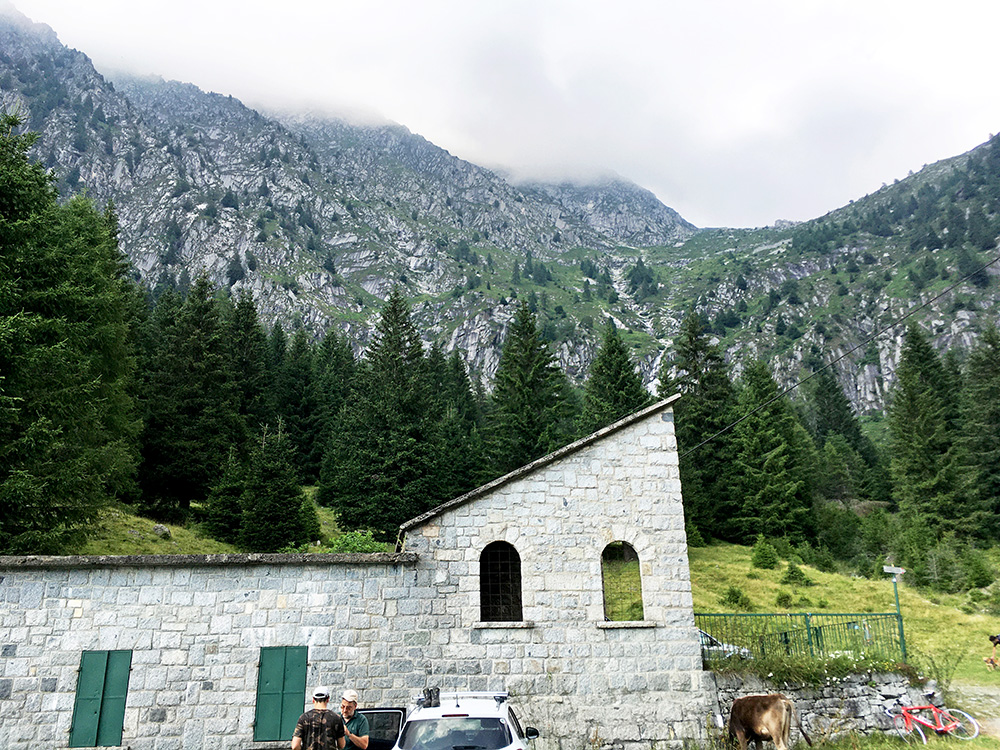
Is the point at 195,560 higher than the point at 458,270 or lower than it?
lower

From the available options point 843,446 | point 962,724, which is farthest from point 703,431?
point 843,446

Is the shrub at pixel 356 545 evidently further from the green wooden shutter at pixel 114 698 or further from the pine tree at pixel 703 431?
the pine tree at pixel 703 431

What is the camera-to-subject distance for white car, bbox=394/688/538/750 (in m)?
7.07

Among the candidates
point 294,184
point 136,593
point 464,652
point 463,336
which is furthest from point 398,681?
point 294,184

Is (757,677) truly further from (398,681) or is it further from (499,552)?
(398,681)

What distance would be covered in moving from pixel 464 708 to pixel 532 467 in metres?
4.81

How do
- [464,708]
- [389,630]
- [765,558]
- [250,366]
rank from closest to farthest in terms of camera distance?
[464,708]
[389,630]
[765,558]
[250,366]

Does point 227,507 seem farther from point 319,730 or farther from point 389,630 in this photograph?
point 319,730

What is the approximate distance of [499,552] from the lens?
11.5 m

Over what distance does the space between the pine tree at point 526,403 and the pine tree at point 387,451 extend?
5294 millimetres

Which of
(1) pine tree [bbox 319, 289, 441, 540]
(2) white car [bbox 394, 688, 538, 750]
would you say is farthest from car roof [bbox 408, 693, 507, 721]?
(1) pine tree [bbox 319, 289, 441, 540]

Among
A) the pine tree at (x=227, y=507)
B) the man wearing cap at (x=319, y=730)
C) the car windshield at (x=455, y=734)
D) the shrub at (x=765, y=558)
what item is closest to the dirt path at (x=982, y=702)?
the car windshield at (x=455, y=734)

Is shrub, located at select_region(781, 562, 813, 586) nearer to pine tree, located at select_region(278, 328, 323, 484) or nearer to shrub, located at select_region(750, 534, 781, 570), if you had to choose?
shrub, located at select_region(750, 534, 781, 570)

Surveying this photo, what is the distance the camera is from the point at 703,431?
42.0 metres
